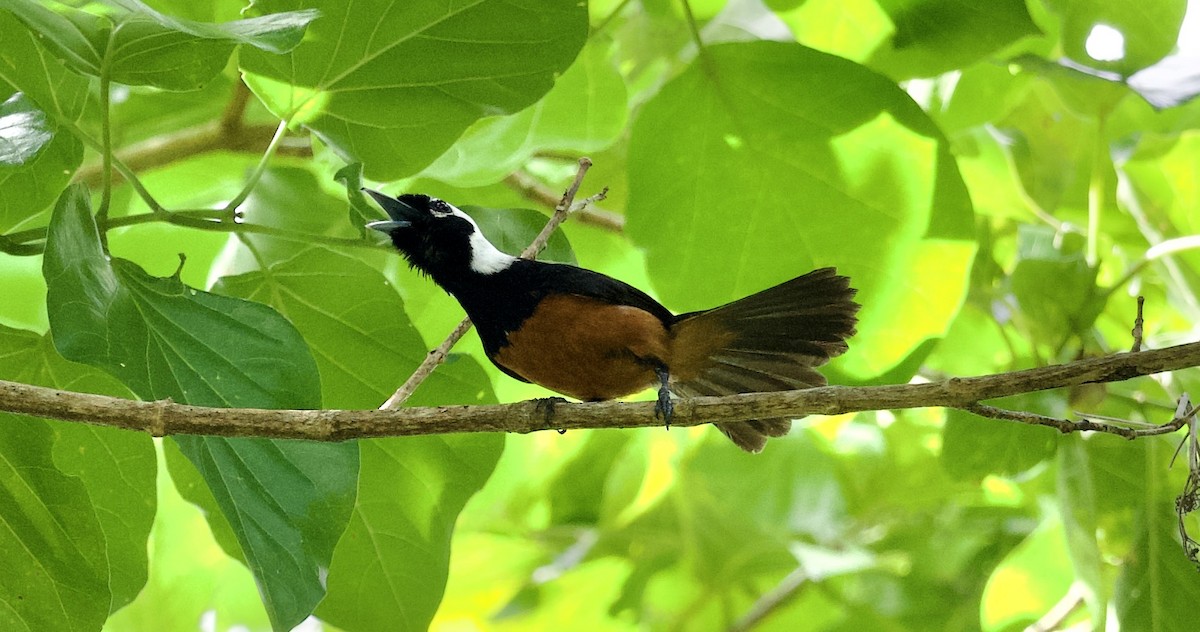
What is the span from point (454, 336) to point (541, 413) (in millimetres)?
386

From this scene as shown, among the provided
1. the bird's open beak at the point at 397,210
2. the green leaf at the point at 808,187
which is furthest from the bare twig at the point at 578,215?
the green leaf at the point at 808,187

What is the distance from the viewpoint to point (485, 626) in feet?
8.76

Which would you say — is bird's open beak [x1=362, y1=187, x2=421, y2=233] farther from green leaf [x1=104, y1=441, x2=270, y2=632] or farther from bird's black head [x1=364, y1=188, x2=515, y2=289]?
green leaf [x1=104, y1=441, x2=270, y2=632]

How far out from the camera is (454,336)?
1540 mm

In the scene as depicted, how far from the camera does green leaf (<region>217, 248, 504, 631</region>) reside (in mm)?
1484

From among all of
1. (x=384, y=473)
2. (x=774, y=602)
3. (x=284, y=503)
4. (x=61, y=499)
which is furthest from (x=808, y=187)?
(x=774, y=602)

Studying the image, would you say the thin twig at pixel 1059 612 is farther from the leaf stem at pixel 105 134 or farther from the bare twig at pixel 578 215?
the leaf stem at pixel 105 134

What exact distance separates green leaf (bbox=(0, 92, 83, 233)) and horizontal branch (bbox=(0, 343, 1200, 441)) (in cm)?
31

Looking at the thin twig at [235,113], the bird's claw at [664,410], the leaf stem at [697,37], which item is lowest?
the bird's claw at [664,410]

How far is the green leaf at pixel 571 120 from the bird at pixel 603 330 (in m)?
A: 0.14

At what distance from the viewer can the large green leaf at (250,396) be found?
47.5 inches

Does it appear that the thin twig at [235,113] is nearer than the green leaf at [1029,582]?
Yes

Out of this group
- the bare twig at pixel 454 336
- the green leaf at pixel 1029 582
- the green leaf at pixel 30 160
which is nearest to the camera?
the green leaf at pixel 30 160

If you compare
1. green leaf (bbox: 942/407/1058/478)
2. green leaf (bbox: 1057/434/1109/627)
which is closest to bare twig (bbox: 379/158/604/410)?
green leaf (bbox: 942/407/1058/478)
